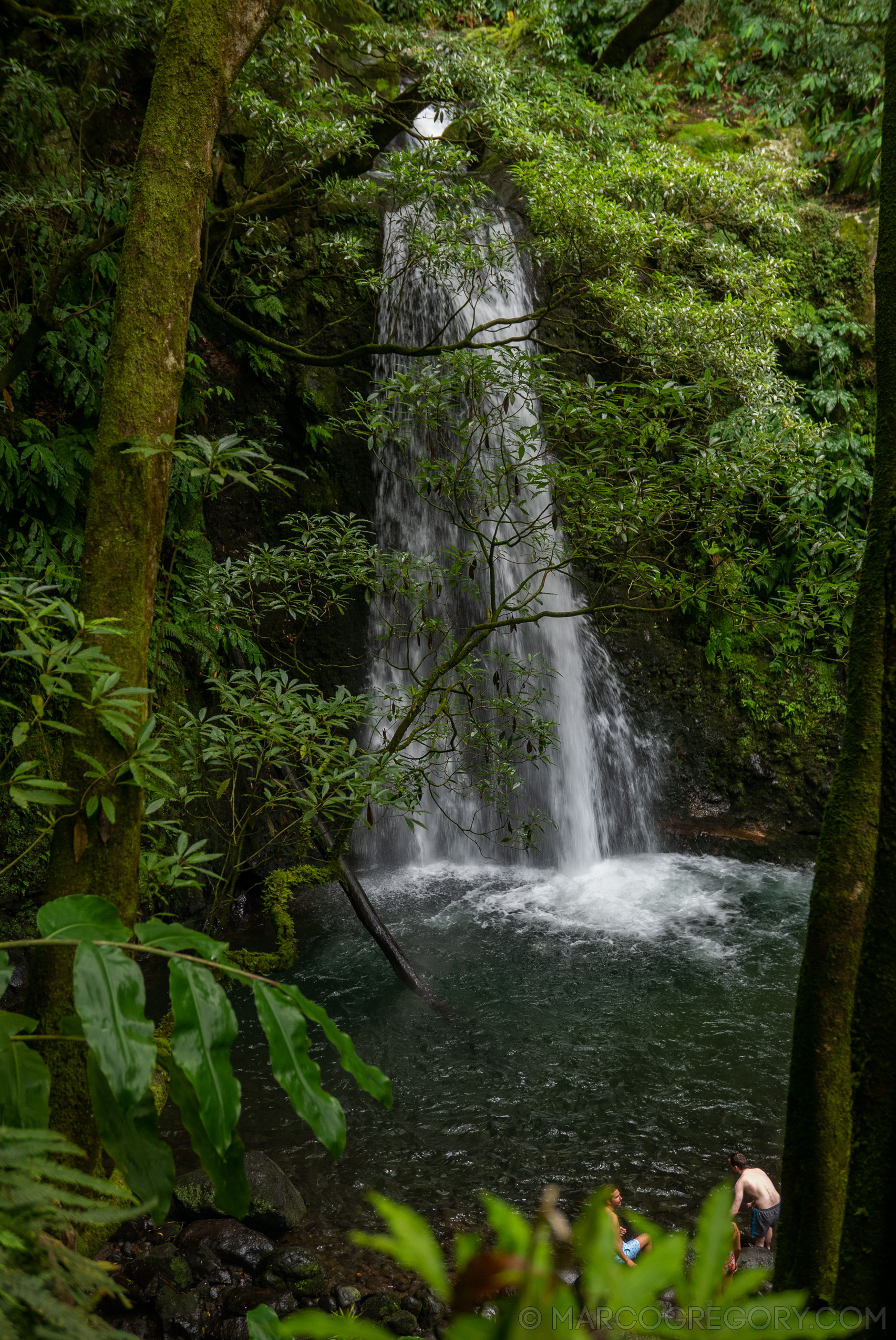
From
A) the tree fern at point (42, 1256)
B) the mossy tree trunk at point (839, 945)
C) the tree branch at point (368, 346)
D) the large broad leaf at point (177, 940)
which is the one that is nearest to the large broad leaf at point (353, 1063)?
the large broad leaf at point (177, 940)

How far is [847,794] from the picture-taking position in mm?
2289

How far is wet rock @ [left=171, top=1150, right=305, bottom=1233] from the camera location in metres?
3.82

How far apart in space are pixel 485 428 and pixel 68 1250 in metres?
4.59

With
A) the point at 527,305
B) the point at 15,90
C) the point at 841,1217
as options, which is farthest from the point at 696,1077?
the point at 527,305

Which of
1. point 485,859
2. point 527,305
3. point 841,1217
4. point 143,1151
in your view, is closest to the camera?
point 143,1151

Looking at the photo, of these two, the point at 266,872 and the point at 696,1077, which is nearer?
the point at 696,1077

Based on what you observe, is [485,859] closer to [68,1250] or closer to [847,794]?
[847,794]

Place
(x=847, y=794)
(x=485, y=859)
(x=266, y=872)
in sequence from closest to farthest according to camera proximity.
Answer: (x=847, y=794) → (x=266, y=872) → (x=485, y=859)

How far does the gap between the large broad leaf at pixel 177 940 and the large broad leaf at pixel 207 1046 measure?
57 mm

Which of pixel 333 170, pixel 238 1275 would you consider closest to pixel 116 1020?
pixel 238 1275

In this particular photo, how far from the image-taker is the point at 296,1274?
351 centimetres

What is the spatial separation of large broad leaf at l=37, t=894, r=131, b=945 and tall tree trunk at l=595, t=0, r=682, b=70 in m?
14.3

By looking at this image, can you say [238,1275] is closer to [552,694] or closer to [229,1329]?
[229,1329]

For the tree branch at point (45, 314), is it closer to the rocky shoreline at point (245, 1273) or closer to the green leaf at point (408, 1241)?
the rocky shoreline at point (245, 1273)
